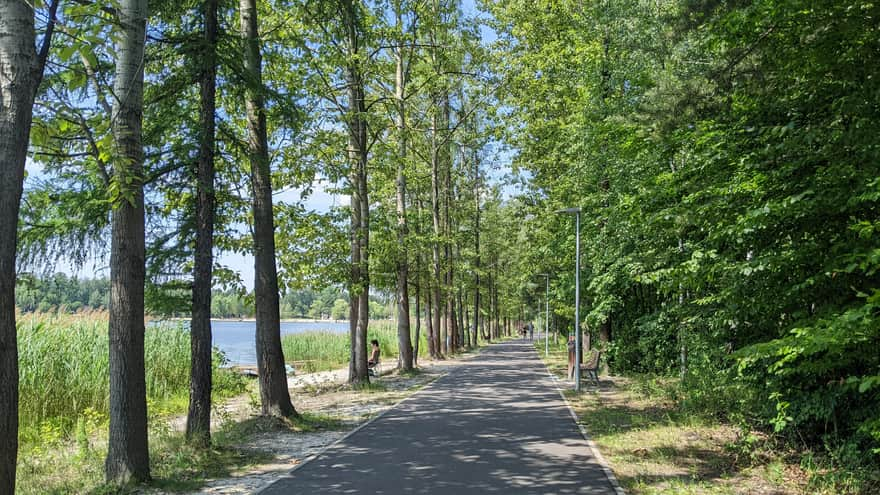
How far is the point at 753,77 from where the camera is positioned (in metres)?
8.07

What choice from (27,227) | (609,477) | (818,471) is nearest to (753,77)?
(818,471)

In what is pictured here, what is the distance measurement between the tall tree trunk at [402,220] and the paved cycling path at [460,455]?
859cm

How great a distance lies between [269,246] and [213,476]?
204 inches

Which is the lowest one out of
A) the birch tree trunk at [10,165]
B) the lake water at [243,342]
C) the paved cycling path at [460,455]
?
the lake water at [243,342]

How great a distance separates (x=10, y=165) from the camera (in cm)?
544

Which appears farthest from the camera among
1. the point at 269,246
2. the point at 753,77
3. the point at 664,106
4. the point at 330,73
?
the point at 330,73

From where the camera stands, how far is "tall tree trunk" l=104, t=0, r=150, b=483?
742 cm

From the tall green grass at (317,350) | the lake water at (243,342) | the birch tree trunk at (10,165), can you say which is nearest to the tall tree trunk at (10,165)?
the birch tree trunk at (10,165)

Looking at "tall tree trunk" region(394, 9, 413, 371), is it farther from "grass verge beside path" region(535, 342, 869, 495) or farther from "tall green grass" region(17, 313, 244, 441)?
"grass verge beside path" region(535, 342, 869, 495)

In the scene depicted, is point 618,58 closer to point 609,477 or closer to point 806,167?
point 806,167

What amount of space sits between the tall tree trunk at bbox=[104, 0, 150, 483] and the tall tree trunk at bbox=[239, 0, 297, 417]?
13.6ft

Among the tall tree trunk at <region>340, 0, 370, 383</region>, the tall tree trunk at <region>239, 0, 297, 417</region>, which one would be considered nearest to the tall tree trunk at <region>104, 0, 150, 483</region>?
the tall tree trunk at <region>239, 0, 297, 417</region>

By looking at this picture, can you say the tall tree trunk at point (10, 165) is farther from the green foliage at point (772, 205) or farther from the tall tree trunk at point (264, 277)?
the green foliage at point (772, 205)

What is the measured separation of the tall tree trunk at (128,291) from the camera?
24.3 ft
